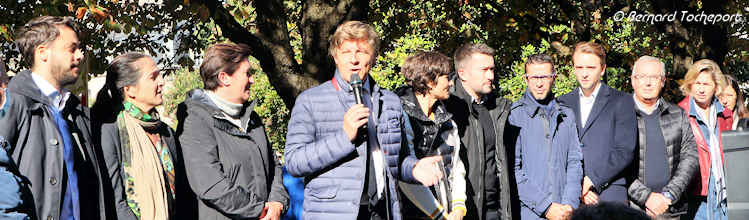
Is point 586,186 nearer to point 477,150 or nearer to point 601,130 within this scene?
point 601,130

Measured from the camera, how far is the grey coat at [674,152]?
6.25m

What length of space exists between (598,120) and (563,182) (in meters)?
0.63

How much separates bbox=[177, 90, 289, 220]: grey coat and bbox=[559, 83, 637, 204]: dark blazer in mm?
2591

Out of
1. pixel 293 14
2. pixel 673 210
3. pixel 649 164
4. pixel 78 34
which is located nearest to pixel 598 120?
pixel 649 164

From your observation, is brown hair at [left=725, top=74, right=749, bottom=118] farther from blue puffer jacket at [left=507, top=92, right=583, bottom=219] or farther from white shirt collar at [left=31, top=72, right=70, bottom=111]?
white shirt collar at [left=31, top=72, right=70, bottom=111]

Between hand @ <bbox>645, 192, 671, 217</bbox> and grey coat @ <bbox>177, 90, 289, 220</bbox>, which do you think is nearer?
grey coat @ <bbox>177, 90, 289, 220</bbox>

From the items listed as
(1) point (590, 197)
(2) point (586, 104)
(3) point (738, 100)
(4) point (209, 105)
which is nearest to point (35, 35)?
(4) point (209, 105)

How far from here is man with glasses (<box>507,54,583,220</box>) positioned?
5.91 m

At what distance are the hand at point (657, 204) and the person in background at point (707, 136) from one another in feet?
1.65

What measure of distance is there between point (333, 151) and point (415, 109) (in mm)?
1291

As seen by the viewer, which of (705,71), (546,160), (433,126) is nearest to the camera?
(433,126)

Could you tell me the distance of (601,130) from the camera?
244 inches

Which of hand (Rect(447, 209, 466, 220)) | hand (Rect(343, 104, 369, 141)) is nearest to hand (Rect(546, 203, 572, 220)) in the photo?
hand (Rect(447, 209, 466, 220))

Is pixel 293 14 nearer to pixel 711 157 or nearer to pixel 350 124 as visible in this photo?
pixel 711 157
